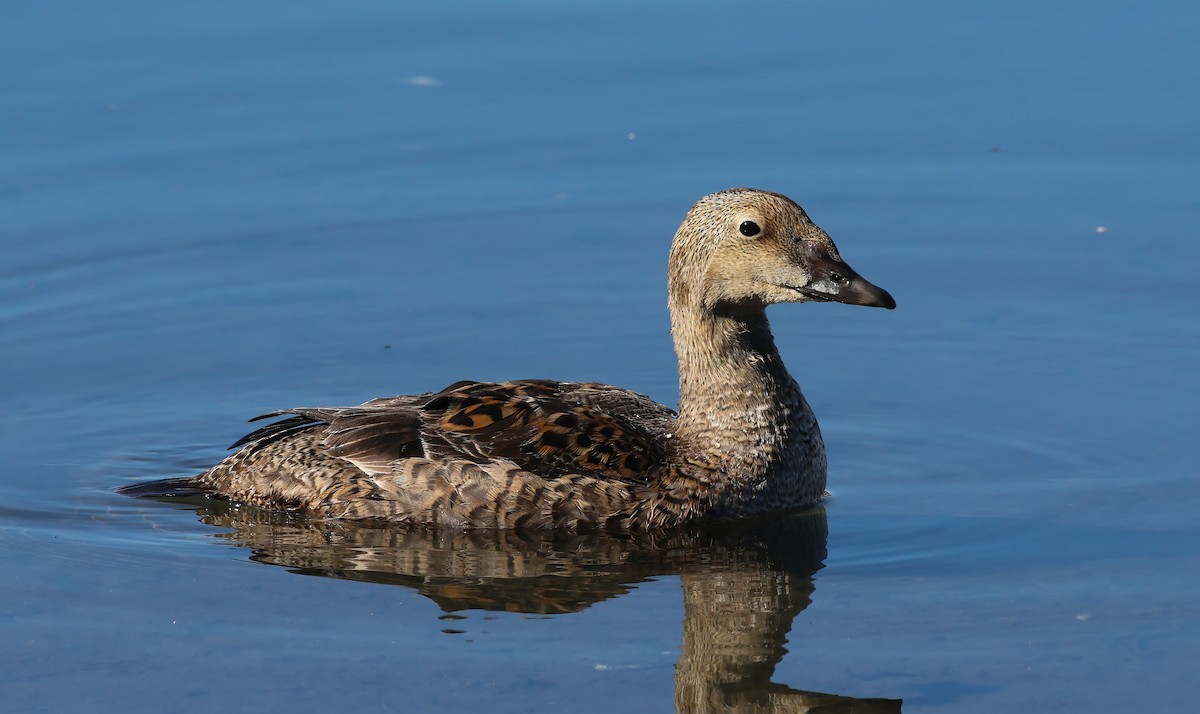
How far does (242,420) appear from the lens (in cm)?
1210

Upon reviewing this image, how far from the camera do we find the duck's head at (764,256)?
1052 cm

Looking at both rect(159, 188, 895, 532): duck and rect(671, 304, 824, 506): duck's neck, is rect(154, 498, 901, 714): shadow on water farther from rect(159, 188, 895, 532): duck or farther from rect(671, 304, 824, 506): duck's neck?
rect(671, 304, 824, 506): duck's neck

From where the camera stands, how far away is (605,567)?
33.1ft

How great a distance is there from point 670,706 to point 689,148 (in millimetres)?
7480

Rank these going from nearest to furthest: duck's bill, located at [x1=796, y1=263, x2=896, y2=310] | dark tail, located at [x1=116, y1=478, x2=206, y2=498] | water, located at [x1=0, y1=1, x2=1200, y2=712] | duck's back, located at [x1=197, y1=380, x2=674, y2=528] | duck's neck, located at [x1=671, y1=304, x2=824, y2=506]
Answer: water, located at [x1=0, y1=1, x2=1200, y2=712]
duck's bill, located at [x1=796, y1=263, x2=896, y2=310]
duck's back, located at [x1=197, y1=380, x2=674, y2=528]
duck's neck, located at [x1=671, y1=304, x2=824, y2=506]
dark tail, located at [x1=116, y1=478, x2=206, y2=498]

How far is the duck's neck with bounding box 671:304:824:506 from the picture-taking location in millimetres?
10797

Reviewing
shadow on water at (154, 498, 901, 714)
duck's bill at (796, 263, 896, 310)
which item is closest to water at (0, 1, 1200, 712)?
shadow on water at (154, 498, 901, 714)

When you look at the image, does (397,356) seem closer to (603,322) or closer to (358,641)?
(603,322)

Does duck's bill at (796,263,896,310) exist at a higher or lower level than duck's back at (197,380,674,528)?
higher

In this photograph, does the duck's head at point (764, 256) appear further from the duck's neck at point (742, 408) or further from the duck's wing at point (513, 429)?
the duck's wing at point (513, 429)

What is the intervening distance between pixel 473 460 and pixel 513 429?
274mm

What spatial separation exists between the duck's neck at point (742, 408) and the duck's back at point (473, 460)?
273mm

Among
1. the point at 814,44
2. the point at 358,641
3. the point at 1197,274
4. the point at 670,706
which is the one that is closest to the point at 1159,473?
the point at 1197,274

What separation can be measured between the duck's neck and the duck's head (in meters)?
0.25
